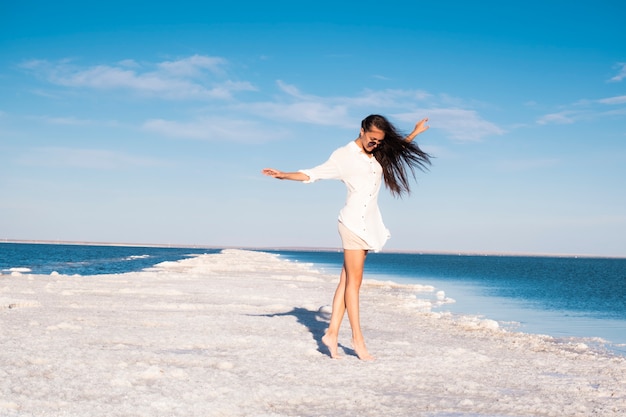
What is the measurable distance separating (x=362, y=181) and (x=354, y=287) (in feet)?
4.48

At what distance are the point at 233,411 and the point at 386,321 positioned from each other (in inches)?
344

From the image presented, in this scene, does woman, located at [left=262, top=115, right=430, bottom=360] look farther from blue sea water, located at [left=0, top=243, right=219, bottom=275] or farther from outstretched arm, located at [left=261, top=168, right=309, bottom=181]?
blue sea water, located at [left=0, top=243, right=219, bottom=275]

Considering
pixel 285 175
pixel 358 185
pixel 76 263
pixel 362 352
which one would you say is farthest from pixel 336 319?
pixel 76 263

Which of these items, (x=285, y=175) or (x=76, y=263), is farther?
(x=76, y=263)

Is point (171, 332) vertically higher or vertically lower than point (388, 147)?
lower

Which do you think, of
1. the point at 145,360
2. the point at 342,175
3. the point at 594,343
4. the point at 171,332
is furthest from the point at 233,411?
the point at 594,343

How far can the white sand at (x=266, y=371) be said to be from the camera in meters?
5.37

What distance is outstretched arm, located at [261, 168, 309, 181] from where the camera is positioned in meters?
7.16

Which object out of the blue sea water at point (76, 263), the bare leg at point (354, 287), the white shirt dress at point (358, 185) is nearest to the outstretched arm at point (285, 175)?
the white shirt dress at point (358, 185)

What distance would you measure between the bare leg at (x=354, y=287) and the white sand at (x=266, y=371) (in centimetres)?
27

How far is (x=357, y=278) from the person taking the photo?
25.1 ft

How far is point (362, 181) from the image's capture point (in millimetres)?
7652

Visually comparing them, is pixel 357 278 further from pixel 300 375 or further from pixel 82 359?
pixel 82 359

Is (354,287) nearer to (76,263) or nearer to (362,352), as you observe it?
(362,352)
